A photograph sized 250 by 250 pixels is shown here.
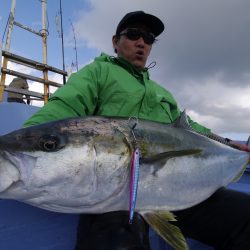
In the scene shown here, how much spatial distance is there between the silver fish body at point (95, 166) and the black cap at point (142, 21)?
184 centimetres

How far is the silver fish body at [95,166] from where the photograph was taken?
5.64 ft

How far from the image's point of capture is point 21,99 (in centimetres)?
798

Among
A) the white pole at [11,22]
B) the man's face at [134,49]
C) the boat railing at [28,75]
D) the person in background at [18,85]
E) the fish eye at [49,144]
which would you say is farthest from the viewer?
the white pole at [11,22]

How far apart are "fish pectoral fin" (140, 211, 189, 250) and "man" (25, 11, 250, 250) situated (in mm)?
88

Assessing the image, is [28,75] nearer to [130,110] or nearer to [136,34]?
[136,34]

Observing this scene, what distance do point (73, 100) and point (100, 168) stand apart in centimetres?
83

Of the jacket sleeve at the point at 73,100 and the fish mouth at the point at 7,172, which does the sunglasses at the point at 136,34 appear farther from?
the fish mouth at the point at 7,172

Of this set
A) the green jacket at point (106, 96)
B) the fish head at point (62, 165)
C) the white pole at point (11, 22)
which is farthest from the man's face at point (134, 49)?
the white pole at point (11, 22)

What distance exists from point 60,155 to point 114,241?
0.56m

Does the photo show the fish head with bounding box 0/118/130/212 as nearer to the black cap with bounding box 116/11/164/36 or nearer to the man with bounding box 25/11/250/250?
the man with bounding box 25/11/250/250

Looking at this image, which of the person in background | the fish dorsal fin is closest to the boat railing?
the person in background

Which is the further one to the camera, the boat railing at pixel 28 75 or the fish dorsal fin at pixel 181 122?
the boat railing at pixel 28 75

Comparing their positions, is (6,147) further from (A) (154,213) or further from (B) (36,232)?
(A) (154,213)

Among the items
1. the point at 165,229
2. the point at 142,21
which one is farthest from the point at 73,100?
the point at 142,21
